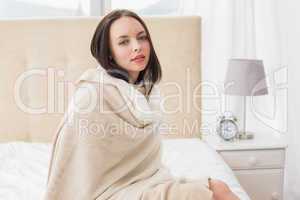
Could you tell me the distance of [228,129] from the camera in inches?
107

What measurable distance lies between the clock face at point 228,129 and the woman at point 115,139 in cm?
105

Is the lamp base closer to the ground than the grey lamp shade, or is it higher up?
closer to the ground

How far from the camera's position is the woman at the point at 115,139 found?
1500mm

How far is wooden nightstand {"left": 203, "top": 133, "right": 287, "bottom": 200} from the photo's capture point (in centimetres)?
260

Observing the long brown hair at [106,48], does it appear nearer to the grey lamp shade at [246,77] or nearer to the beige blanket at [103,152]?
the beige blanket at [103,152]

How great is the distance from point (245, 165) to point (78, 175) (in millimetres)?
1341

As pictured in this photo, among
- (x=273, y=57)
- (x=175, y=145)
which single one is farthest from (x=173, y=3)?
(x=175, y=145)

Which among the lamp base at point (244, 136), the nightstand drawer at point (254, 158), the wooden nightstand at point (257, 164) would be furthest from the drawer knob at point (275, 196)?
the lamp base at point (244, 136)

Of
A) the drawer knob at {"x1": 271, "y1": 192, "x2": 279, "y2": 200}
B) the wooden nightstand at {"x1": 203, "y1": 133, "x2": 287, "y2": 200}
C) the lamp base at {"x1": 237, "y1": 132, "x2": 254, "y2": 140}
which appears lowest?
the drawer knob at {"x1": 271, "y1": 192, "x2": 279, "y2": 200}

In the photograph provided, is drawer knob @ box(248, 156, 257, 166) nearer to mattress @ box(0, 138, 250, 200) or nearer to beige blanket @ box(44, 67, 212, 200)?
mattress @ box(0, 138, 250, 200)

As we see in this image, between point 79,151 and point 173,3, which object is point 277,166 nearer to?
point 173,3

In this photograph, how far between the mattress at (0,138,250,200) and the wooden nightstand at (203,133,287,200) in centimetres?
19

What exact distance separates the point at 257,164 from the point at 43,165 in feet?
3.99

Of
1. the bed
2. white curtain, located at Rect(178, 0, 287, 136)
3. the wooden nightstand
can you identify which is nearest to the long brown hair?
the bed
